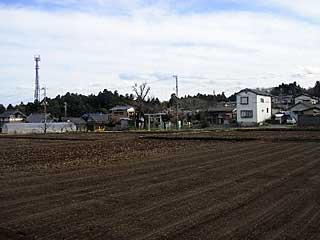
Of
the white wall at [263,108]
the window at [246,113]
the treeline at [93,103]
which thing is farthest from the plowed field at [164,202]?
the treeline at [93,103]

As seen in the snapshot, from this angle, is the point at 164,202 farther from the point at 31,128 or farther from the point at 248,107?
the point at 31,128

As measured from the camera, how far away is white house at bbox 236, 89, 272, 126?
6756 cm

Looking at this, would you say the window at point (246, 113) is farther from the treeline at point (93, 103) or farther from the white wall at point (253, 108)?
the treeline at point (93, 103)

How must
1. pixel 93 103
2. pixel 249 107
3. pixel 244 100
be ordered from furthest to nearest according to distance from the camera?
pixel 93 103, pixel 244 100, pixel 249 107

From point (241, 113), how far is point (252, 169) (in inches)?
2228

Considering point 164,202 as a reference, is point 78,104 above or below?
above

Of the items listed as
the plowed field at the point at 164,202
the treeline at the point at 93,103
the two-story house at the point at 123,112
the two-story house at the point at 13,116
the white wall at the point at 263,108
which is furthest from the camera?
the treeline at the point at 93,103

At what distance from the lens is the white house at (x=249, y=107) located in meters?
67.6

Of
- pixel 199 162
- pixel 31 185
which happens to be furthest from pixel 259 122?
pixel 31 185

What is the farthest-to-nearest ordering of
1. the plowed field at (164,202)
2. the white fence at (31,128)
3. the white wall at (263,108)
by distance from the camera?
the white wall at (263,108) < the white fence at (31,128) < the plowed field at (164,202)

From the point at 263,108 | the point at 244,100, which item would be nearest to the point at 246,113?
the point at 244,100

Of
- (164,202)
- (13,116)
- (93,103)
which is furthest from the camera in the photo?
(93,103)

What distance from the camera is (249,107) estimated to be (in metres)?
68.1

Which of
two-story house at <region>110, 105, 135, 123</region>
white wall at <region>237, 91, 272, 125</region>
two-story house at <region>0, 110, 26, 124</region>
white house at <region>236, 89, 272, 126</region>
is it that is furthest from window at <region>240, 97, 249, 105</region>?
two-story house at <region>0, 110, 26, 124</region>
